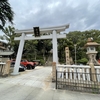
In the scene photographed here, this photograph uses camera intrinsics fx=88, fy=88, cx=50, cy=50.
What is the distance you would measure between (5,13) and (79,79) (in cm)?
763

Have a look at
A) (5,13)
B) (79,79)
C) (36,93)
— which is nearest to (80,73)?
(79,79)

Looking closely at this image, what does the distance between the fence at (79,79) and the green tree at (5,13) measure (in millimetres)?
6267

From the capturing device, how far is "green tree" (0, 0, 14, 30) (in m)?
7.26

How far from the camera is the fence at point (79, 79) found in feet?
14.6

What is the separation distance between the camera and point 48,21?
36.6 ft

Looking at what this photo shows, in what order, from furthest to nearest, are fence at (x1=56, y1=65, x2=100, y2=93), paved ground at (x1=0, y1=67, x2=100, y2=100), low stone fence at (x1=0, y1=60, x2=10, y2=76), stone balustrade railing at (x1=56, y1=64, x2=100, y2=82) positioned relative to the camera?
1. low stone fence at (x1=0, y1=60, x2=10, y2=76)
2. stone balustrade railing at (x1=56, y1=64, x2=100, y2=82)
3. fence at (x1=56, y1=65, x2=100, y2=93)
4. paved ground at (x1=0, y1=67, x2=100, y2=100)

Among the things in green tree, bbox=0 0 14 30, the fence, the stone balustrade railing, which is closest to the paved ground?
the fence

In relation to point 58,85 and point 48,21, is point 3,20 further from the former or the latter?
point 58,85

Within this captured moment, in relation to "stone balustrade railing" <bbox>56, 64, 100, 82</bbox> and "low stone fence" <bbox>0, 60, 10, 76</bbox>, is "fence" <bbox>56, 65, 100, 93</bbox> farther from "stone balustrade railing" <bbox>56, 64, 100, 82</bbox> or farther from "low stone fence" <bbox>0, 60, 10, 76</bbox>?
"low stone fence" <bbox>0, 60, 10, 76</bbox>

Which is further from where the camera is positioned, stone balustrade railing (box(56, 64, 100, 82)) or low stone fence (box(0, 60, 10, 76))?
low stone fence (box(0, 60, 10, 76))

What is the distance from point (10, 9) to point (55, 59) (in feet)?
19.0

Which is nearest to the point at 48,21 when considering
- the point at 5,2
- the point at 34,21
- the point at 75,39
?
the point at 34,21

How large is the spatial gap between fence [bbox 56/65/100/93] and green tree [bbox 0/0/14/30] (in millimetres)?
6267

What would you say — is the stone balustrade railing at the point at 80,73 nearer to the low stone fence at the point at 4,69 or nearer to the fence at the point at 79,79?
the fence at the point at 79,79
